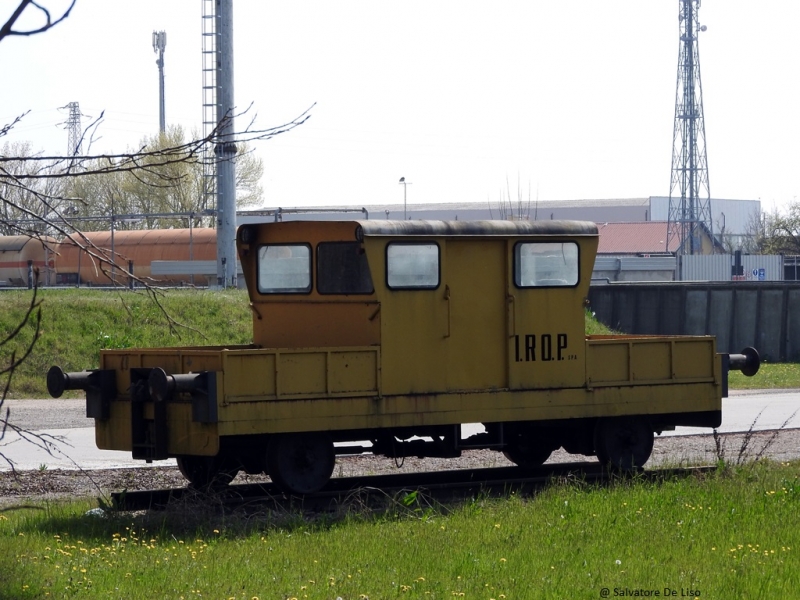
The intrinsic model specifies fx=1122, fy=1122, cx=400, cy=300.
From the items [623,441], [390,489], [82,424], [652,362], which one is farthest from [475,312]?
[82,424]

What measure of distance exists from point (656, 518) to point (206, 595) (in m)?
3.91

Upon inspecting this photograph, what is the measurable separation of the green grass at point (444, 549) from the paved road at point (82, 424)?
10.4ft

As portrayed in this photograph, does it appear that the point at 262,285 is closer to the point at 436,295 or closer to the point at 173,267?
the point at 436,295

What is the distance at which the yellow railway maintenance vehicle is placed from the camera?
9703mm

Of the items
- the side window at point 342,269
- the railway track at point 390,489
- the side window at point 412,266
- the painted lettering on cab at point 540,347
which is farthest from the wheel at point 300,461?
the painted lettering on cab at point 540,347

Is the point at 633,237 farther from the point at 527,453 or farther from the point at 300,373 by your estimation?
the point at 300,373

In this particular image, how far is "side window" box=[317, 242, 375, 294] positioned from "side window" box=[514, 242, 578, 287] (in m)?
1.57

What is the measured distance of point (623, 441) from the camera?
11.9 m

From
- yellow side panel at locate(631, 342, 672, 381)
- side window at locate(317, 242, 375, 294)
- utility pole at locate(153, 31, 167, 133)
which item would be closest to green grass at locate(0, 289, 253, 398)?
side window at locate(317, 242, 375, 294)

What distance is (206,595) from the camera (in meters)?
6.42

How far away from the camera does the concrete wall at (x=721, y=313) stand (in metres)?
33.1

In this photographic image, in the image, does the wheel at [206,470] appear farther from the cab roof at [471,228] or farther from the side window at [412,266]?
the cab roof at [471,228]

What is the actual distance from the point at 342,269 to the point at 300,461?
76.5 inches

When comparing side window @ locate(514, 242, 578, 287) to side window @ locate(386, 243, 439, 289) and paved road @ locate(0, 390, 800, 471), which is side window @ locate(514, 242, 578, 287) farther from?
paved road @ locate(0, 390, 800, 471)
